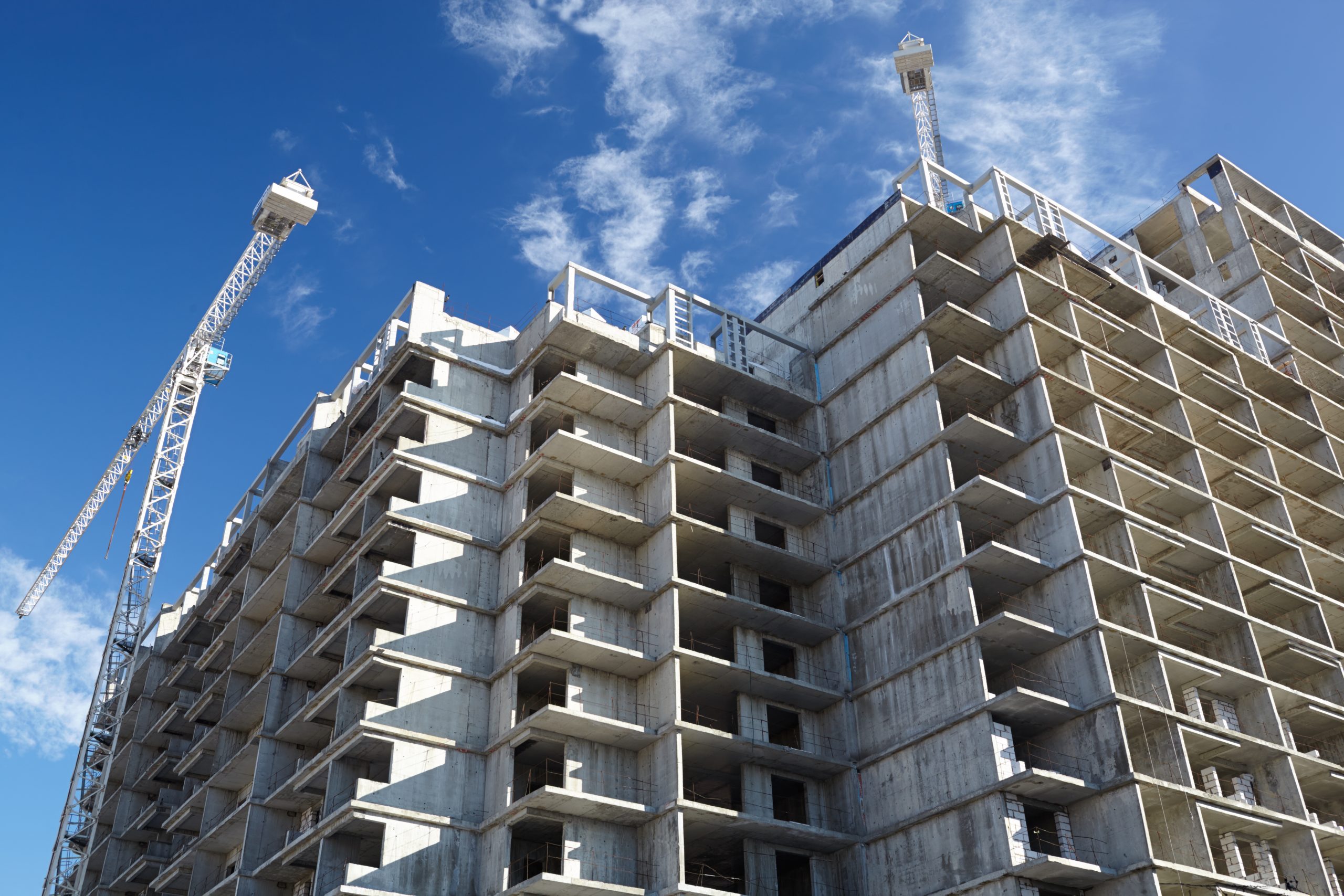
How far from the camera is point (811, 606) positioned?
55.5 meters

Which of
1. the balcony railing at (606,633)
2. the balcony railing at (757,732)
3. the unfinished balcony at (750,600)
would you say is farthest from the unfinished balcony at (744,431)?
the balcony railing at (757,732)

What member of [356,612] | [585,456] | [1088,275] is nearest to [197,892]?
[356,612]

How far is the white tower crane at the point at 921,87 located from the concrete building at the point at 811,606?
38.8 meters

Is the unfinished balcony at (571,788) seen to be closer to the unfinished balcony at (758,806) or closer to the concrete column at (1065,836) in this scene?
the unfinished balcony at (758,806)

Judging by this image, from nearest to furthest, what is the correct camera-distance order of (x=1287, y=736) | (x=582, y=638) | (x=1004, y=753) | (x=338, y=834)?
(x=1004, y=753), (x=338, y=834), (x=582, y=638), (x=1287, y=736)

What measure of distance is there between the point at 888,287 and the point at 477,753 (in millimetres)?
29201

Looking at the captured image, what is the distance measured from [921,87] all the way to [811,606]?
210 ft

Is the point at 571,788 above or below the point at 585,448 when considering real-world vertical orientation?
below

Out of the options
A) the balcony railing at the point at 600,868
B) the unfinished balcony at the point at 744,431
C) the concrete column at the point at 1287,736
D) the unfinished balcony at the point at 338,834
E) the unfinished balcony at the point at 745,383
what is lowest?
the balcony railing at the point at 600,868

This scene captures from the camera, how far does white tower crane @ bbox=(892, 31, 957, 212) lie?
337 ft

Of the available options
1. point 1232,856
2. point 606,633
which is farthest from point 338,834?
point 1232,856

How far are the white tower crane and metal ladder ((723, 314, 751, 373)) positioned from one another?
157 feet

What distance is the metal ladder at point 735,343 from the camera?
59969 millimetres

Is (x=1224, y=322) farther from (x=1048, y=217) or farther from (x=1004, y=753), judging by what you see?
(x=1004, y=753)
